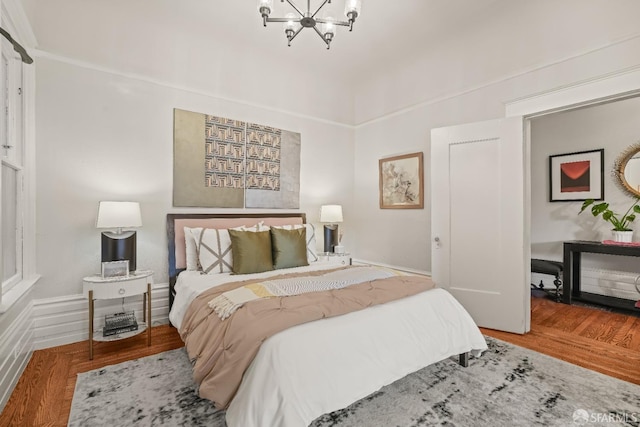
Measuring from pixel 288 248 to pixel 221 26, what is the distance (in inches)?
97.1

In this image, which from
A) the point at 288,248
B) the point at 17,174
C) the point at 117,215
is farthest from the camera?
the point at 288,248

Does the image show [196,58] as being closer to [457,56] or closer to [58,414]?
[457,56]

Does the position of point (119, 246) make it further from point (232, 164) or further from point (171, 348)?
point (232, 164)

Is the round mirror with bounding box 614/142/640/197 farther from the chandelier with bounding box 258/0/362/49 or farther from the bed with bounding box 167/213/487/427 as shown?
the chandelier with bounding box 258/0/362/49

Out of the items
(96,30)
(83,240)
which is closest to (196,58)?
(96,30)

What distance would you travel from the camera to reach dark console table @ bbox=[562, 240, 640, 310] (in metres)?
3.66

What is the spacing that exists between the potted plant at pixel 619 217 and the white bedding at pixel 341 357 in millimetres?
3050

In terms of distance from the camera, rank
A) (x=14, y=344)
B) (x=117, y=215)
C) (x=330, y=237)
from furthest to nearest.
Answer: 1. (x=330, y=237)
2. (x=117, y=215)
3. (x=14, y=344)

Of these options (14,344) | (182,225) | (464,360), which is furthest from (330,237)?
(14,344)

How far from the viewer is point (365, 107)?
473 centimetres

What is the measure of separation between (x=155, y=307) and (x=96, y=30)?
2.77 meters

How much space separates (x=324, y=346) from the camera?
1608mm

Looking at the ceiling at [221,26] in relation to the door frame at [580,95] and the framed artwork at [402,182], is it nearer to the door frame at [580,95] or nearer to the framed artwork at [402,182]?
the door frame at [580,95]

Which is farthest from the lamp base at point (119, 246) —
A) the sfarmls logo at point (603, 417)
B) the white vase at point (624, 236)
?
the white vase at point (624, 236)
